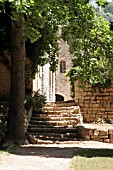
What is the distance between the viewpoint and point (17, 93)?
12062 mm

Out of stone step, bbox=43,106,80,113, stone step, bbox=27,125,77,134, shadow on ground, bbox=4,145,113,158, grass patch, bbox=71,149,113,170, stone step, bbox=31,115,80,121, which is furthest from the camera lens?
stone step, bbox=43,106,80,113

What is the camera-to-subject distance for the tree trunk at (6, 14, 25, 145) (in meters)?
12.0

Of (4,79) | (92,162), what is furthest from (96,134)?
(4,79)

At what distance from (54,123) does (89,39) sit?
15.8 feet

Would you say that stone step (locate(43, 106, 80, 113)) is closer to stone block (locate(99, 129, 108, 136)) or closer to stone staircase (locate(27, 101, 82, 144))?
stone staircase (locate(27, 101, 82, 144))

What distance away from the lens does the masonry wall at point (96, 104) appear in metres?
18.2

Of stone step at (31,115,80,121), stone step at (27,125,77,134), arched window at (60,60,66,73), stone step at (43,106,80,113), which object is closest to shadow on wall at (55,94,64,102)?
arched window at (60,60,66,73)

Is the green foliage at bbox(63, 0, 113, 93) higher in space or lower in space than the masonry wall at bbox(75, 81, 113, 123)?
higher

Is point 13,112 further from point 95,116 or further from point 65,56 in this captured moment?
point 65,56

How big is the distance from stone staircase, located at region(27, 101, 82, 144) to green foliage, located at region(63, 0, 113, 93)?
258 centimetres

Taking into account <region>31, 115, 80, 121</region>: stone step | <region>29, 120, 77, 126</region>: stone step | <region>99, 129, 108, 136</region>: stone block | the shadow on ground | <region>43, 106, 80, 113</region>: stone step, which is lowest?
the shadow on ground

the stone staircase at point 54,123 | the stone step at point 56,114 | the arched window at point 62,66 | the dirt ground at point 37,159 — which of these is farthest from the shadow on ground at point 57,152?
the arched window at point 62,66

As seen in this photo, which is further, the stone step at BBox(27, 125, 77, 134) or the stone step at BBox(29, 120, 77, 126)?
the stone step at BBox(29, 120, 77, 126)

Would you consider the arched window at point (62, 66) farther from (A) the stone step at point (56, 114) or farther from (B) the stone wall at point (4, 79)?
(A) the stone step at point (56, 114)
